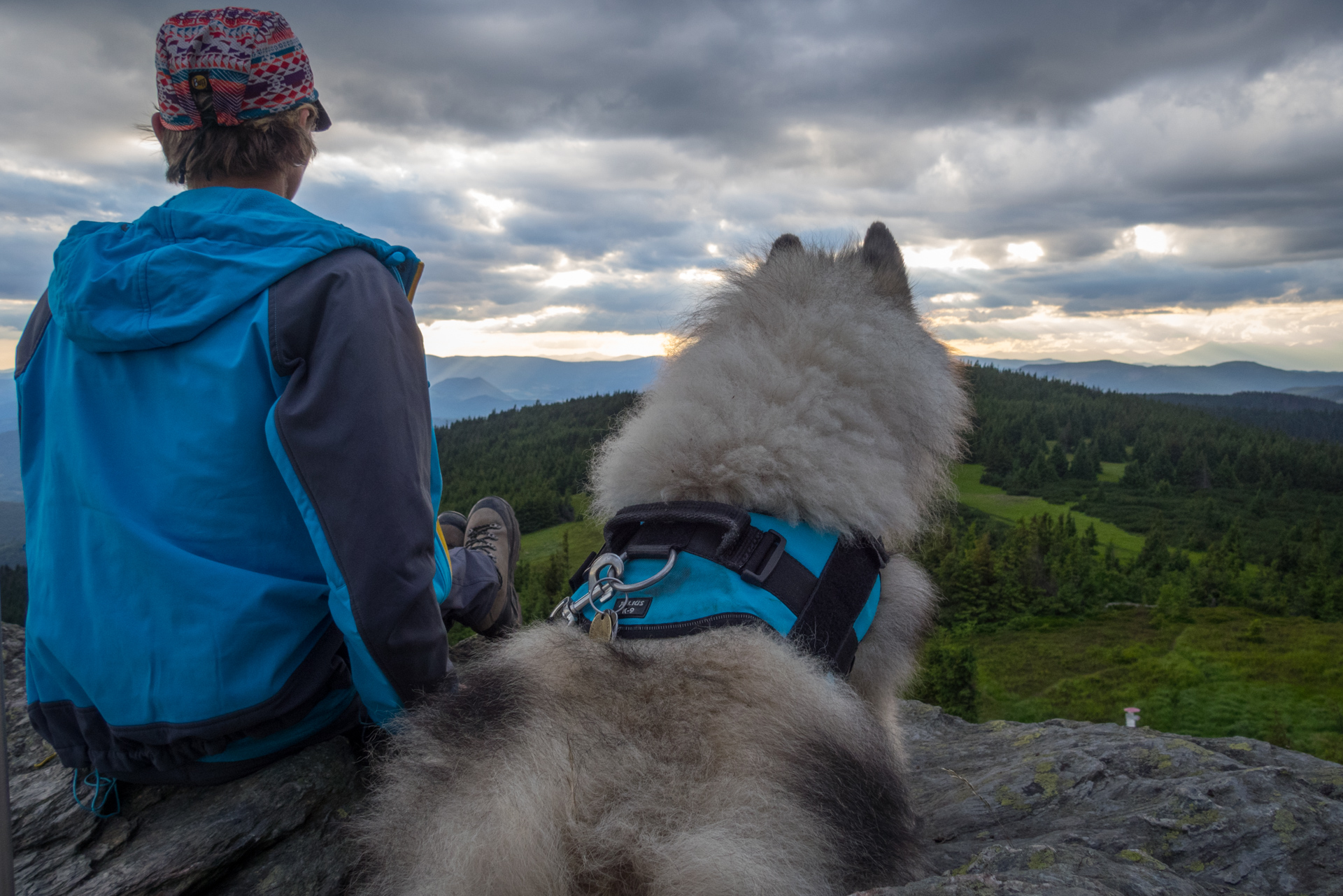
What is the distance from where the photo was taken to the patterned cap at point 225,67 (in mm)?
2314

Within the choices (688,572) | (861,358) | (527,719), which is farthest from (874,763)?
(861,358)

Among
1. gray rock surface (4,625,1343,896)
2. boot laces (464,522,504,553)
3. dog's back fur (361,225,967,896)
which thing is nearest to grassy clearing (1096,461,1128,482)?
gray rock surface (4,625,1343,896)

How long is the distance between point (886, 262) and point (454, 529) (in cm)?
348

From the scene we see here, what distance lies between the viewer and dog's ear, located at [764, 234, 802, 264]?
156 inches

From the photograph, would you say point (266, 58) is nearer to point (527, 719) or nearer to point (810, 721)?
point (527, 719)

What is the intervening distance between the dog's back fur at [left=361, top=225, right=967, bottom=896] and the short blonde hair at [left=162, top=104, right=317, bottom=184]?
1.85 meters

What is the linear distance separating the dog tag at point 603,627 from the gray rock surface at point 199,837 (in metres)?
1.18

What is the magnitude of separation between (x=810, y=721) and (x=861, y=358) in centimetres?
180

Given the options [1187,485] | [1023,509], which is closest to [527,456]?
[1023,509]

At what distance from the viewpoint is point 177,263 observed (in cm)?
211

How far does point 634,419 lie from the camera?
3.49 m

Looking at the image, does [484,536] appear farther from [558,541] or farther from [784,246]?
[558,541]

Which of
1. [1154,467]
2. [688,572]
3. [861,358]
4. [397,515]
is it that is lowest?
[1154,467]

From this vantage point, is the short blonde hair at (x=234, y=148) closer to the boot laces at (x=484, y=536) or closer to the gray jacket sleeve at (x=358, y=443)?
the gray jacket sleeve at (x=358, y=443)
